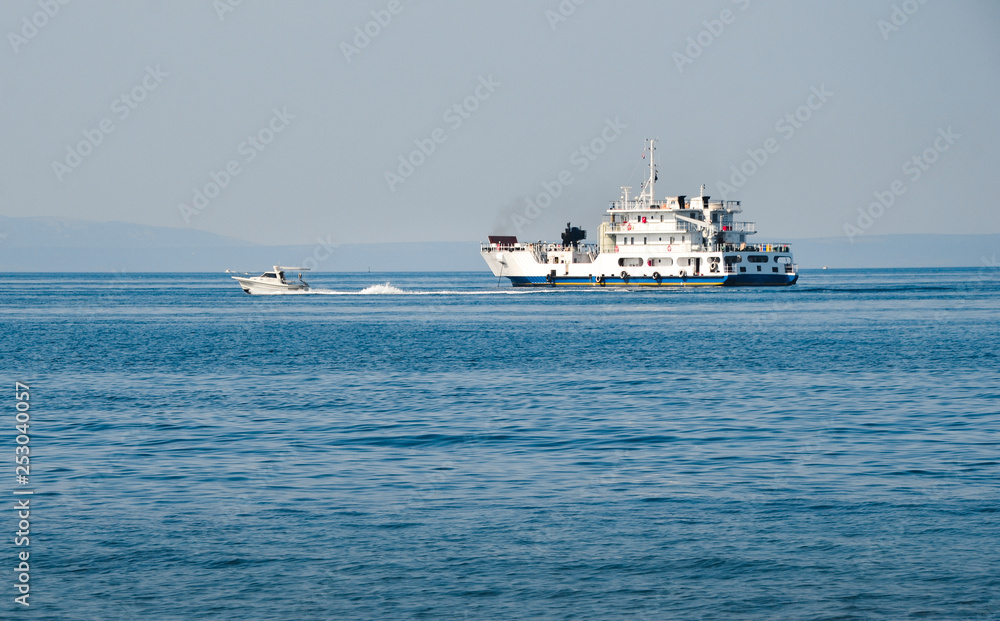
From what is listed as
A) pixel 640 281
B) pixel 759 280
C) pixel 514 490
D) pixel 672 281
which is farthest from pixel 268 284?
pixel 514 490

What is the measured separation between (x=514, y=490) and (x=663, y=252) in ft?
367

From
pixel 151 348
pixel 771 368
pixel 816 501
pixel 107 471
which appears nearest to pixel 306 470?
pixel 107 471

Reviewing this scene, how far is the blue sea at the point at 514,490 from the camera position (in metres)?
14.0

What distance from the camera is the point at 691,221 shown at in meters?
127

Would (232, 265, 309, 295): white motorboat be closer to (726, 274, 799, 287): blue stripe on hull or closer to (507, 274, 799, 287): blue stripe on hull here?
(507, 274, 799, 287): blue stripe on hull

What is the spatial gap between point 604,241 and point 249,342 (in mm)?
74115

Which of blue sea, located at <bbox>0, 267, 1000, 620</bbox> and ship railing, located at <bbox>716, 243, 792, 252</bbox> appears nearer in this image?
blue sea, located at <bbox>0, 267, 1000, 620</bbox>

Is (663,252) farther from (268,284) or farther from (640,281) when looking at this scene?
(268,284)

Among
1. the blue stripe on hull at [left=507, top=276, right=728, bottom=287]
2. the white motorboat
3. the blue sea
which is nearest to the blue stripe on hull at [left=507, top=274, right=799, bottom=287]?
the blue stripe on hull at [left=507, top=276, right=728, bottom=287]

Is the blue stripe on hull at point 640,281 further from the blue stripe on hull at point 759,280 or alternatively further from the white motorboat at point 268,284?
the white motorboat at point 268,284

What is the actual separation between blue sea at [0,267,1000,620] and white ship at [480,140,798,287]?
81340mm

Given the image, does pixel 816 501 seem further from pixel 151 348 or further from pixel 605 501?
pixel 151 348

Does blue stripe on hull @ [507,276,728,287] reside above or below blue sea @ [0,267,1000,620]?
above

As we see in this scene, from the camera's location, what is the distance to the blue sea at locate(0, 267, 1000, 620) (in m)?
14.0
